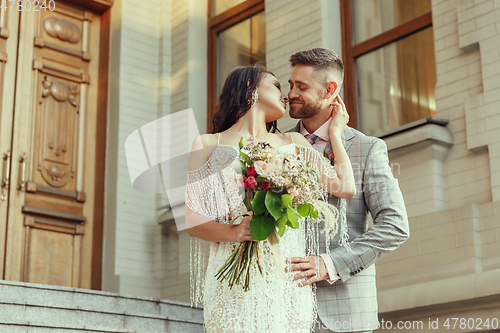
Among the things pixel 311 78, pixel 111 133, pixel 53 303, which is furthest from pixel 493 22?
pixel 111 133

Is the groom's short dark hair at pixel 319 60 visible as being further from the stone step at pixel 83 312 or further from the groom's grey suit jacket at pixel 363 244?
the stone step at pixel 83 312

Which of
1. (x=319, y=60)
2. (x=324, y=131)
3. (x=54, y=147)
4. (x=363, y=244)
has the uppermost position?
(x=54, y=147)

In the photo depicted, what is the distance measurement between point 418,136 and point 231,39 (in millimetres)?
3124

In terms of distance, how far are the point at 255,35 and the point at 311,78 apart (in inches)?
176

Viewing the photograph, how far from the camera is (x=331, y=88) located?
97.7 inches

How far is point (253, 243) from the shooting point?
2.15 metres

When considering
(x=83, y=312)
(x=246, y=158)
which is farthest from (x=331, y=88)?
(x=83, y=312)

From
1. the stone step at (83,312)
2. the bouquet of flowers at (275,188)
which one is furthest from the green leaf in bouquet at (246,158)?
the stone step at (83,312)

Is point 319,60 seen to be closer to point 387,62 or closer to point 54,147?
point 387,62

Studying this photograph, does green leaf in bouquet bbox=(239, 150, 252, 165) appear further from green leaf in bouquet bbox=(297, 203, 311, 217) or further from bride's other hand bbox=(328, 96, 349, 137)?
bride's other hand bbox=(328, 96, 349, 137)

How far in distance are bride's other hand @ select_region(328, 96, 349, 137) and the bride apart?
0.04 metres

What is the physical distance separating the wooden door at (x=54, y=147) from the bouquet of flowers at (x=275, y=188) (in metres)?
4.50

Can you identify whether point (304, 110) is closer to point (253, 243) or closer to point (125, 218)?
point (253, 243)

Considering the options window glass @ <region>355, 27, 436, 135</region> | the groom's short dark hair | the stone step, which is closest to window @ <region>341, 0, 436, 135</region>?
window glass @ <region>355, 27, 436, 135</region>
